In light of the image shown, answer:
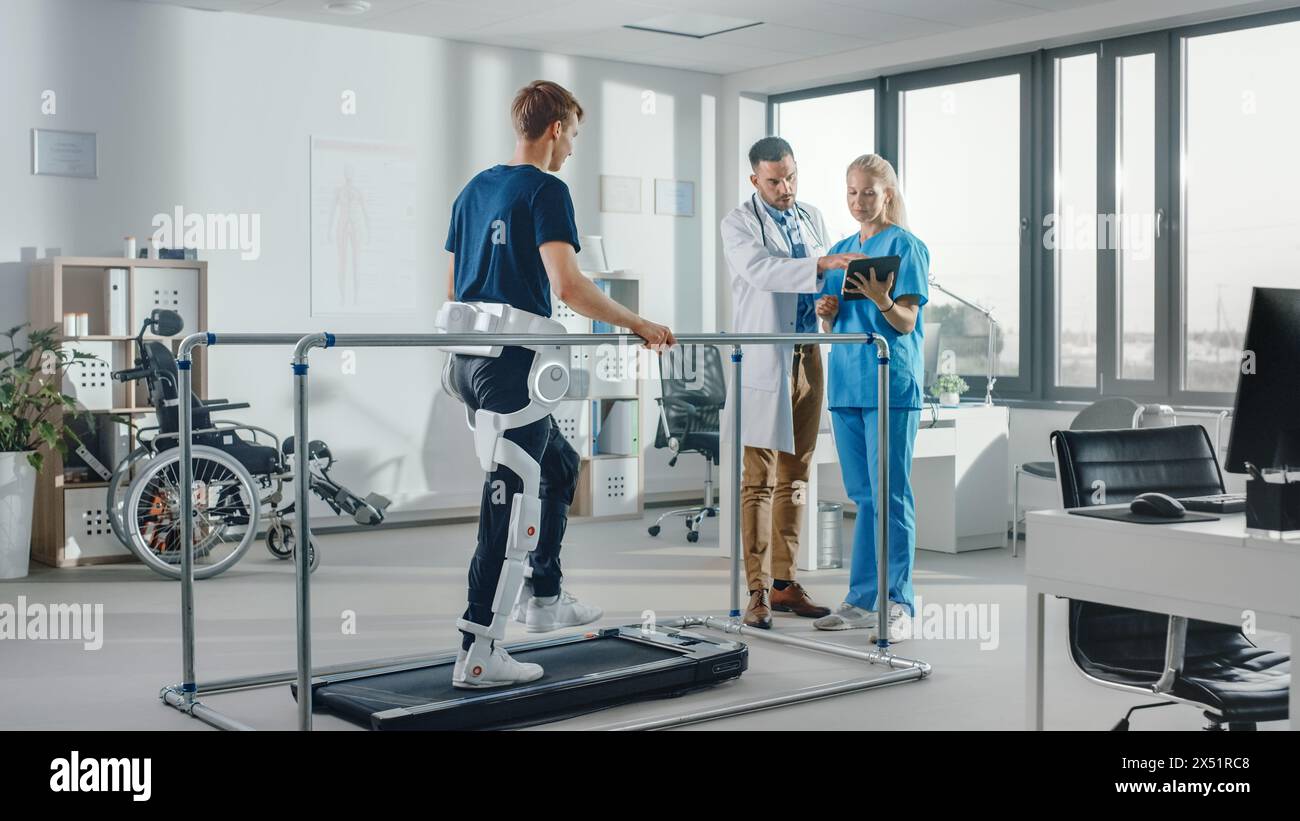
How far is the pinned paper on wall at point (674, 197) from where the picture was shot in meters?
7.89

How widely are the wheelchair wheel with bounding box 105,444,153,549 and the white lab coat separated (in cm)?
255

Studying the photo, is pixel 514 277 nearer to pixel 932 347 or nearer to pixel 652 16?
pixel 932 347

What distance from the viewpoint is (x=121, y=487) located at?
5.71 m

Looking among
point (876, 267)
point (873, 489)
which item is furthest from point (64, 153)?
point (873, 489)

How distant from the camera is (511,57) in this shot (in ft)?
23.9

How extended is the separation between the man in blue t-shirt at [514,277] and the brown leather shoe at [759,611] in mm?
1148

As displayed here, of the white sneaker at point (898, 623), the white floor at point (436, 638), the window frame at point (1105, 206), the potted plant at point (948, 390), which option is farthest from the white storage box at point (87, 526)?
the window frame at point (1105, 206)

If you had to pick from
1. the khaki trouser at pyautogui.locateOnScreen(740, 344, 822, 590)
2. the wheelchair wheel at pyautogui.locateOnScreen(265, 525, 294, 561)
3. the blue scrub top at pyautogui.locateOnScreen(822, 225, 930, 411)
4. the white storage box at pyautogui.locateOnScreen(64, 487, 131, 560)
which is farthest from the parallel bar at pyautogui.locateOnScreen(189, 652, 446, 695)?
the white storage box at pyautogui.locateOnScreen(64, 487, 131, 560)

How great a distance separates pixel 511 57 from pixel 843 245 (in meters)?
3.29

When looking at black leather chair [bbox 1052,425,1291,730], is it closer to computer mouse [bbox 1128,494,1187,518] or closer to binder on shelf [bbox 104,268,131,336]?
computer mouse [bbox 1128,494,1187,518]

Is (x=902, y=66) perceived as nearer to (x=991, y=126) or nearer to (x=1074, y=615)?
(x=991, y=126)

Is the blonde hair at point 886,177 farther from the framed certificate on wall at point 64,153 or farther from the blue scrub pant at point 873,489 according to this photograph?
the framed certificate on wall at point 64,153

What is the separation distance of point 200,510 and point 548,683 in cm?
260
